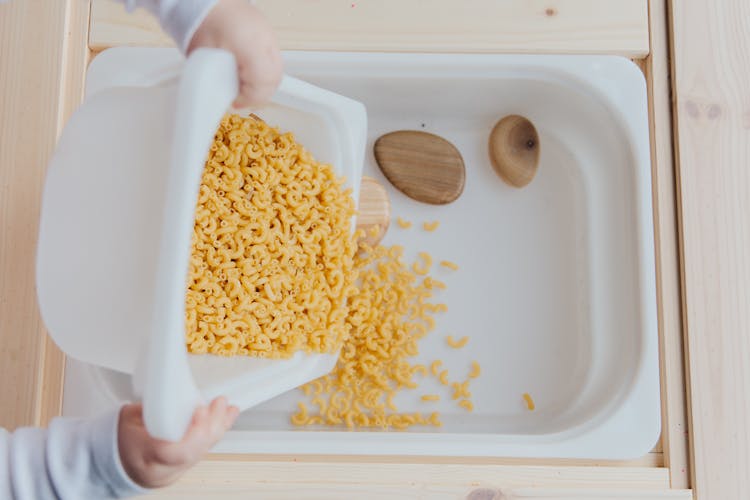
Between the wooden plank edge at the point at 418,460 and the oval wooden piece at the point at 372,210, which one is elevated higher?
the oval wooden piece at the point at 372,210

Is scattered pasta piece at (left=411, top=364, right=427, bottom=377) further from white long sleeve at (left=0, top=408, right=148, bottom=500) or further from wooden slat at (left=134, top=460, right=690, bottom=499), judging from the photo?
white long sleeve at (left=0, top=408, right=148, bottom=500)

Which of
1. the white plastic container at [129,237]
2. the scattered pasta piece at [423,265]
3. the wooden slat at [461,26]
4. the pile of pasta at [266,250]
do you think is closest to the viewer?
the white plastic container at [129,237]

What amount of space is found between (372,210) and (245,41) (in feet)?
1.29

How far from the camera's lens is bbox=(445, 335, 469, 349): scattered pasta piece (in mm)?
1009

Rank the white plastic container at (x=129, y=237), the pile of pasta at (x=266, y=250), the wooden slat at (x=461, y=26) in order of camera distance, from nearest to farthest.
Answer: the white plastic container at (x=129, y=237)
the pile of pasta at (x=266, y=250)
the wooden slat at (x=461, y=26)

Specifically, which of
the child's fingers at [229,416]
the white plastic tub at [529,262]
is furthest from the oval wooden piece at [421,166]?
the child's fingers at [229,416]

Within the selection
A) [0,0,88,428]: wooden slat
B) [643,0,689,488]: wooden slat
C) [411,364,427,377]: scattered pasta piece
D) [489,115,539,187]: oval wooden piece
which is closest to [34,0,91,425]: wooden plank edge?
[0,0,88,428]: wooden slat

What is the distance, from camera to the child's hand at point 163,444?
604 millimetres

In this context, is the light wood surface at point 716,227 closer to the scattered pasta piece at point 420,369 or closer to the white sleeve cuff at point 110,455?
the scattered pasta piece at point 420,369

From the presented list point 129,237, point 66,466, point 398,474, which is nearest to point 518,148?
point 398,474

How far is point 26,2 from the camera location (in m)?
0.91

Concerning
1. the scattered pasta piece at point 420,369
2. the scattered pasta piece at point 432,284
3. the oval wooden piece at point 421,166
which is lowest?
the scattered pasta piece at point 420,369

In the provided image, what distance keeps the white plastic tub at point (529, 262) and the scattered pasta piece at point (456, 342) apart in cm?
1

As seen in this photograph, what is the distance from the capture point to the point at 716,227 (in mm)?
894
